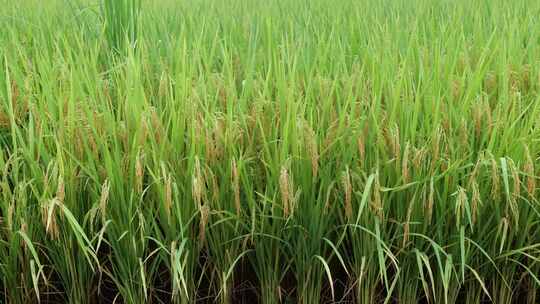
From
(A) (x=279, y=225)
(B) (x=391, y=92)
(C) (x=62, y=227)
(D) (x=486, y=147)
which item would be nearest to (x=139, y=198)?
(C) (x=62, y=227)

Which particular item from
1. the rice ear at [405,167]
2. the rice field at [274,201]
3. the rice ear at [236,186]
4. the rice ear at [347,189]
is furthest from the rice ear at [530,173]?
the rice ear at [236,186]

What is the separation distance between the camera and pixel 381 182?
4.87 ft

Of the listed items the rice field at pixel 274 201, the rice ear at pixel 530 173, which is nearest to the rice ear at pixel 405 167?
the rice field at pixel 274 201

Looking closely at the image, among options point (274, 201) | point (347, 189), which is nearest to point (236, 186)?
point (274, 201)

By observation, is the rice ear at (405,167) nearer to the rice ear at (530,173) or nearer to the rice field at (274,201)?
the rice field at (274,201)

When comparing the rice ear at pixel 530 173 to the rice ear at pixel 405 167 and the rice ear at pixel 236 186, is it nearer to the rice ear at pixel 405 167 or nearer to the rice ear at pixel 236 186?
the rice ear at pixel 405 167

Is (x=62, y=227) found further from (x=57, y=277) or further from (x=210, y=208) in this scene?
(x=210, y=208)

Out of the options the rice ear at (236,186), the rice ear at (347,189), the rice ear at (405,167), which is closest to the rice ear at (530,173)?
the rice ear at (405,167)

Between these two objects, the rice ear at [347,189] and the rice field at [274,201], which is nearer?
the rice ear at [347,189]

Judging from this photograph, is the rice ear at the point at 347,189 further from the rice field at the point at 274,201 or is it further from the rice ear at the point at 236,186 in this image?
the rice ear at the point at 236,186

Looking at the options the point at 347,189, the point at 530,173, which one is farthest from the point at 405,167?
the point at 530,173

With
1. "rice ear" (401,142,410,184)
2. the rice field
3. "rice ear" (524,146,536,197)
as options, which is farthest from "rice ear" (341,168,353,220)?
"rice ear" (524,146,536,197)

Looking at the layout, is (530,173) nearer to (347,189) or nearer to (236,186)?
(347,189)

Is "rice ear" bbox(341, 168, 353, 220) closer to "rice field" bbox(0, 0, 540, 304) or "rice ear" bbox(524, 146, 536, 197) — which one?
"rice field" bbox(0, 0, 540, 304)
